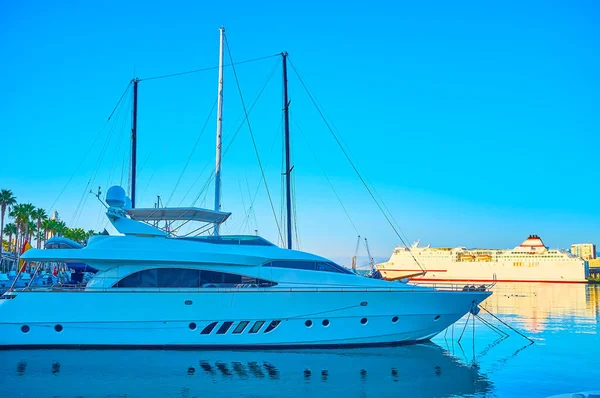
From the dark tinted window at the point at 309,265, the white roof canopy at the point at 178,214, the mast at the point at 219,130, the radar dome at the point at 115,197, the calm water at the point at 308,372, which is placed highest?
the mast at the point at 219,130

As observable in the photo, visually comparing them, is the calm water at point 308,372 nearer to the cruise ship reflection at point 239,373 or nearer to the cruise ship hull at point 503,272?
the cruise ship reflection at point 239,373

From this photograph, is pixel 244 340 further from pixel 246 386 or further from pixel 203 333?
pixel 246 386

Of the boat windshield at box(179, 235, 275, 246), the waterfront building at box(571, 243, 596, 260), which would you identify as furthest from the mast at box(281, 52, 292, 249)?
the waterfront building at box(571, 243, 596, 260)

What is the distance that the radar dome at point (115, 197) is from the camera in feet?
57.9

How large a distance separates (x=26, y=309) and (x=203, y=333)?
5109 mm

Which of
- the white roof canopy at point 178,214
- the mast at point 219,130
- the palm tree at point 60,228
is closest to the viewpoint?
the white roof canopy at point 178,214

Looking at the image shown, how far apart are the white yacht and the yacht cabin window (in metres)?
0.03

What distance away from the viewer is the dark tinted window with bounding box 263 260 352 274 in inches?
660

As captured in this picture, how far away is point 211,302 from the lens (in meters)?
15.9

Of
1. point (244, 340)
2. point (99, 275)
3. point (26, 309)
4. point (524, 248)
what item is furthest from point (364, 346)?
point (524, 248)

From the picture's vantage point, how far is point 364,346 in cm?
1655

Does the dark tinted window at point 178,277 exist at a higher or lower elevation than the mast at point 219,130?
lower

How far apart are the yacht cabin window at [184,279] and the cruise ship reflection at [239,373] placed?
1.94 meters

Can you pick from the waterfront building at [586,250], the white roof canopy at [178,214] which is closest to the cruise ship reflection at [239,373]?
the white roof canopy at [178,214]
